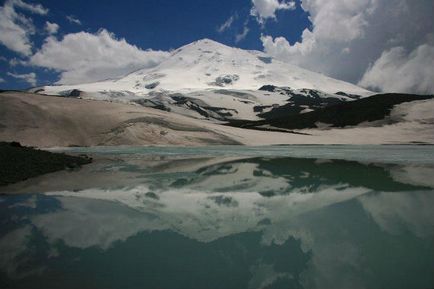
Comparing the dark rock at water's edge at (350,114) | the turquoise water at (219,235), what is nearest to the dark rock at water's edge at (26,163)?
the turquoise water at (219,235)

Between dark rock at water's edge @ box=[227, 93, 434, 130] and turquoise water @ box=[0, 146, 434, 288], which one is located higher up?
dark rock at water's edge @ box=[227, 93, 434, 130]

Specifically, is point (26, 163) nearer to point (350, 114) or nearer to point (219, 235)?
point (219, 235)

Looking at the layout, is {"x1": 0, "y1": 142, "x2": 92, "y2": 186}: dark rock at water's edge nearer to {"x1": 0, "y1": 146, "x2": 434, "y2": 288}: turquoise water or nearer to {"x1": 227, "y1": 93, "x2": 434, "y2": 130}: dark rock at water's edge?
{"x1": 0, "y1": 146, "x2": 434, "y2": 288}: turquoise water

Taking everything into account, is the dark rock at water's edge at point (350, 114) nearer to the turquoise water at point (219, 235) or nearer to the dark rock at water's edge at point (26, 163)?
the dark rock at water's edge at point (26, 163)

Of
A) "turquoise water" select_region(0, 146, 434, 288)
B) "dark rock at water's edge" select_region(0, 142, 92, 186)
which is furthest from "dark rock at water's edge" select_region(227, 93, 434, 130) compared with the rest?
"turquoise water" select_region(0, 146, 434, 288)

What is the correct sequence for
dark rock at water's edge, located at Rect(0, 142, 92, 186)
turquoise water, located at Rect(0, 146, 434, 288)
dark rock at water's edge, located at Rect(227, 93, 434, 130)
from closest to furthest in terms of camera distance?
turquoise water, located at Rect(0, 146, 434, 288) < dark rock at water's edge, located at Rect(0, 142, 92, 186) < dark rock at water's edge, located at Rect(227, 93, 434, 130)

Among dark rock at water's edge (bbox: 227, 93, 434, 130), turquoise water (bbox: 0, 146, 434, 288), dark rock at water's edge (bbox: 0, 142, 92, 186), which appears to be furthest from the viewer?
dark rock at water's edge (bbox: 227, 93, 434, 130)

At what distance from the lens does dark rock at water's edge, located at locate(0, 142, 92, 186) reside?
23.3 meters

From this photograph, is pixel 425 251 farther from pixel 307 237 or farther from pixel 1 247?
pixel 1 247

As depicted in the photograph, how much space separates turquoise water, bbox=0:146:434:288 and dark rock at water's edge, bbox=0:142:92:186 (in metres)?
2.17

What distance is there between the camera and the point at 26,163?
26750 millimetres

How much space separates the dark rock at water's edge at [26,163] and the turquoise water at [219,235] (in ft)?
7.12

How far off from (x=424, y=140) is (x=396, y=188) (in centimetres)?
6657

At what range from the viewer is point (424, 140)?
7856 cm
